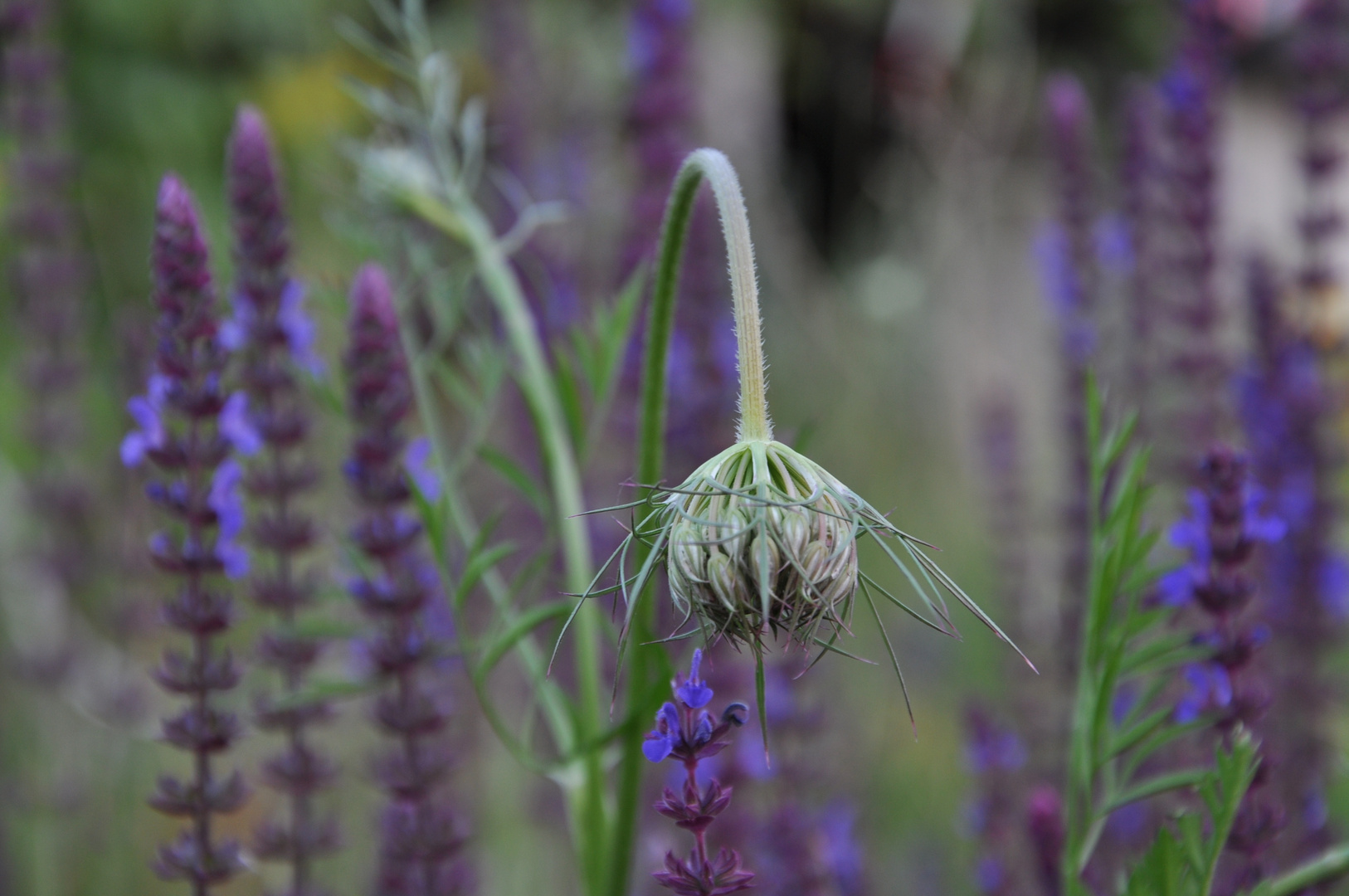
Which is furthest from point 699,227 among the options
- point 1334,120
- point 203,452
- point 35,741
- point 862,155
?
point 862,155

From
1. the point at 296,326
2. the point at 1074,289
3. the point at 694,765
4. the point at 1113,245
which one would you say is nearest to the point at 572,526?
the point at 296,326

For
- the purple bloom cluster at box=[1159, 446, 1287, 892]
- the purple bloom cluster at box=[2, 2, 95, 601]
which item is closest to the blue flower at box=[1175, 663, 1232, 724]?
the purple bloom cluster at box=[1159, 446, 1287, 892]

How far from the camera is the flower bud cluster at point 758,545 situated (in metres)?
0.92

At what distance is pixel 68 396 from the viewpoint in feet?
9.11

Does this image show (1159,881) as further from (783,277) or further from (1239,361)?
(783,277)

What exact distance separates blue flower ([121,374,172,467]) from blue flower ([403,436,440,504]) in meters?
0.30

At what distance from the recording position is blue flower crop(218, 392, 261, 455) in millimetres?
1346

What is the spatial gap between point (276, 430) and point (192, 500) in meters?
0.25

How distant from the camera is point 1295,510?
6.60 ft

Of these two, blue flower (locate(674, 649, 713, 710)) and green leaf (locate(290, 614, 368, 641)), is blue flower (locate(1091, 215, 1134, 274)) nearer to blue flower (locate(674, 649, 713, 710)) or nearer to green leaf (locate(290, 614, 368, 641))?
green leaf (locate(290, 614, 368, 641))

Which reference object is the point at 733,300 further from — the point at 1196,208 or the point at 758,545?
the point at 1196,208

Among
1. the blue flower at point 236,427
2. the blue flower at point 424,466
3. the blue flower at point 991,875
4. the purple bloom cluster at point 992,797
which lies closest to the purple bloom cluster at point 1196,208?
the purple bloom cluster at point 992,797

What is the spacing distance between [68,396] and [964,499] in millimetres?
3792

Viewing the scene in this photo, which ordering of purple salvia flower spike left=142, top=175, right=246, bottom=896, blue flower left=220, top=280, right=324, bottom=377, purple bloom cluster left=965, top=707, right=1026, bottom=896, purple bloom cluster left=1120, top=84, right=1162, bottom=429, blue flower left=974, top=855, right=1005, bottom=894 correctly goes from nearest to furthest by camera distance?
1. purple salvia flower spike left=142, top=175, right=246, bottom=896
2. blue flower left=220, top=280, right=324, bottom=377
3. blue flower left=974, top=855, right=1005, bottom=894
4. purple bloom cluster left=965, top=707, right=1026, bottom=896
5. purple bloom cluster left=1120, top=84, right=1162, bottom=429
